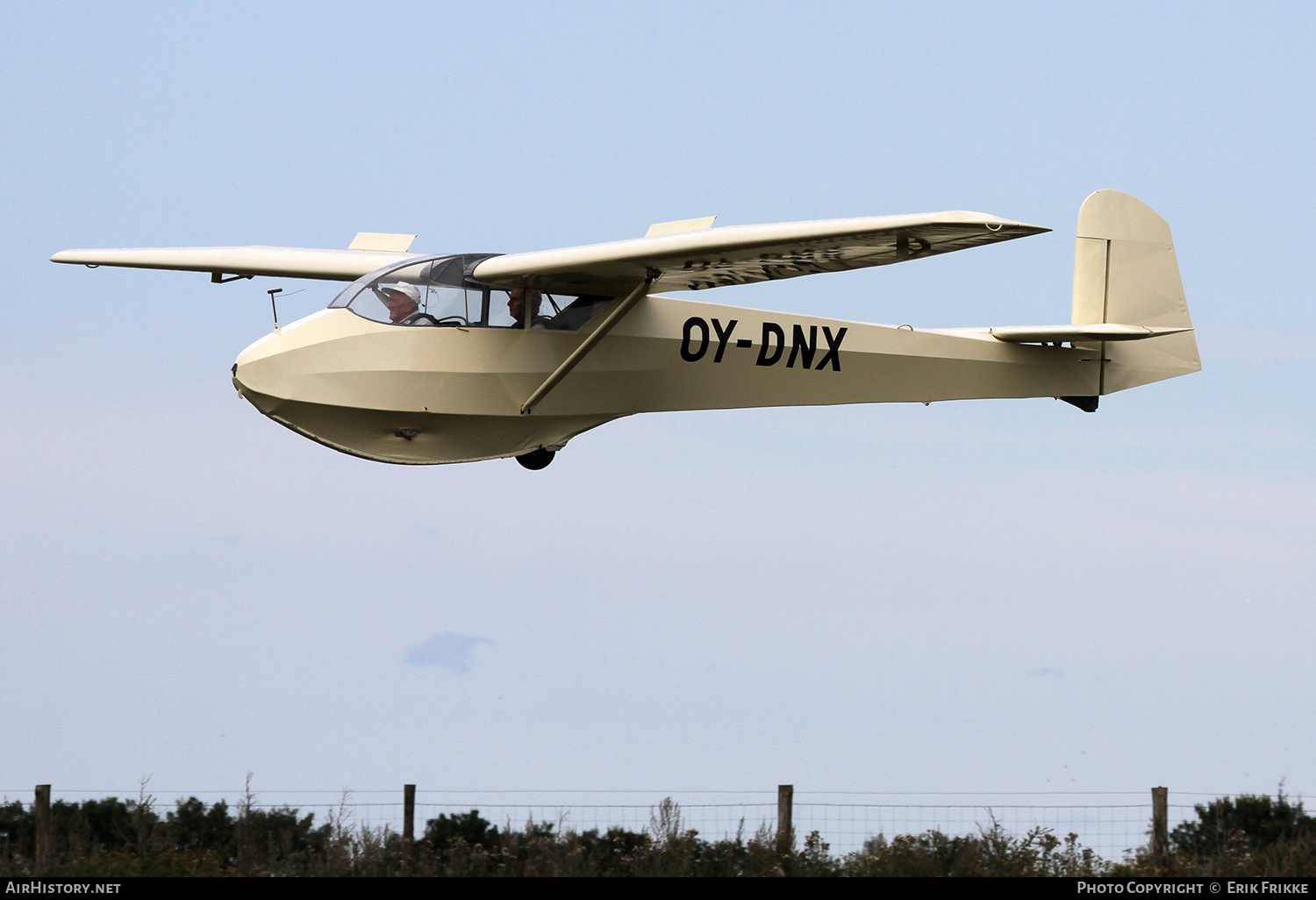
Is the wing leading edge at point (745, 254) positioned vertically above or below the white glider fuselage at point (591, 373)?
above

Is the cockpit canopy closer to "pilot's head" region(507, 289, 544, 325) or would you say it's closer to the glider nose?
"pilot's head" region(507, 289, 544, 325)

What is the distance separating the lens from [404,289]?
13617 mm

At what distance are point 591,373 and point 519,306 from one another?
1012 millimetres

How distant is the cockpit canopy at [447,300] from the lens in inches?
532

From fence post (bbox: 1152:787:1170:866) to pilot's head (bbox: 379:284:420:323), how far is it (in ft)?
30.4

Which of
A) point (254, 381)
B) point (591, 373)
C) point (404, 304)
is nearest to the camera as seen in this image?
point (254, 381)

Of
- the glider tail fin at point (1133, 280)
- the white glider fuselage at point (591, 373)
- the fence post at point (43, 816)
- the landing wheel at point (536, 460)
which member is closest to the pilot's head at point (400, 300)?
the white glider fuselage at point (591, 373)

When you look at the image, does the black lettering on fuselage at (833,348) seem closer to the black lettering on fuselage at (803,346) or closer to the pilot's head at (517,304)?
the black lettering on fuselage at (803,346)

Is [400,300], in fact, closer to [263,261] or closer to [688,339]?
[688,339]

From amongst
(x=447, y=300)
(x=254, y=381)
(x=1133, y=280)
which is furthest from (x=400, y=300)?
(x=1133, y=280)

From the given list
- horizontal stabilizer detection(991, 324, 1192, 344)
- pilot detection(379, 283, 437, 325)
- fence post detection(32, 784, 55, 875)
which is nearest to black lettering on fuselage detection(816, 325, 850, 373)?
horizontal stabilizer detection(991, 324, 1192, 344)

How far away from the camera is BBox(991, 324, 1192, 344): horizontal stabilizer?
1591cm

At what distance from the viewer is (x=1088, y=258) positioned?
17.4 m
